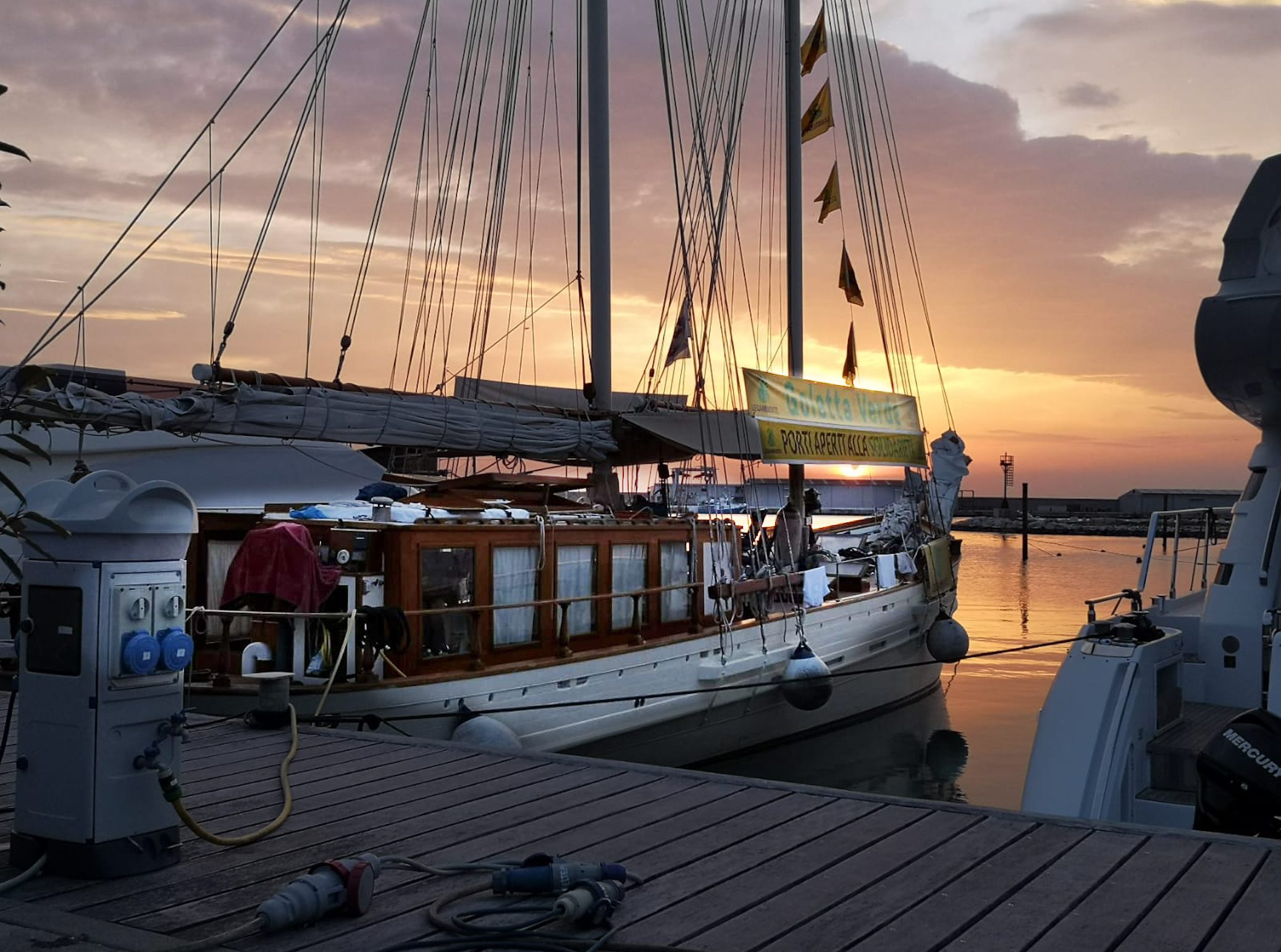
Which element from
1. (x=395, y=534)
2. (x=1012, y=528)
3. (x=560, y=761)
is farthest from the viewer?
(x=1012, y=528)

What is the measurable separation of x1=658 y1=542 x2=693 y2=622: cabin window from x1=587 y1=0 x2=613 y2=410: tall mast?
372 cm

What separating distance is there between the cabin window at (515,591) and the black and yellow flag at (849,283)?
49.0 ft

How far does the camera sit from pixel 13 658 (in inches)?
423

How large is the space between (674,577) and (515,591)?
3.16m

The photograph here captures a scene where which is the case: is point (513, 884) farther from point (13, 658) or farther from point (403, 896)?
point (13, 658)

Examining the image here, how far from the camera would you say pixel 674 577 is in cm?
1546

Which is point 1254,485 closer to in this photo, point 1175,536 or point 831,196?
point 1175,536

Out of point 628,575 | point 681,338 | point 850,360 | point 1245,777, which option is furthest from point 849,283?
point 1245,777

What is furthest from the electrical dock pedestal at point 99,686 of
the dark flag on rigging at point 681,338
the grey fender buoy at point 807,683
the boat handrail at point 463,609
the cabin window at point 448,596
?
the dark flag on rigging at point 681,338

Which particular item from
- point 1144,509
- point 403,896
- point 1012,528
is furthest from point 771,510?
point 1144,509

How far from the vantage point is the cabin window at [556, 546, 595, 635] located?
44.5 feet

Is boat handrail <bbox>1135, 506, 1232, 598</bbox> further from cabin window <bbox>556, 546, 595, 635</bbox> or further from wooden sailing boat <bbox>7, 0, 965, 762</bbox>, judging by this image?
cabin window <bbox>556, 546, 595, 635</bbox>

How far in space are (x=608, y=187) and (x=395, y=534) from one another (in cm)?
898

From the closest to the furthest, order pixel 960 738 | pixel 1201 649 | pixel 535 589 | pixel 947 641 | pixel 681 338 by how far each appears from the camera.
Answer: pixel 1201 649
pixel 535 589
pixel 681 338
pixel 960 738
pixel 947 641
